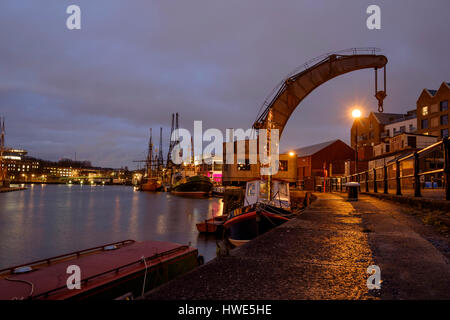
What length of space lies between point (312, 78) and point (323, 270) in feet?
68.8

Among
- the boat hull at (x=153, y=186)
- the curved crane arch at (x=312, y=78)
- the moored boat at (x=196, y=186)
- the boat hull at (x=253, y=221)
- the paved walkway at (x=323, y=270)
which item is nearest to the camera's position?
the paved walkway at (x=323, y=270)

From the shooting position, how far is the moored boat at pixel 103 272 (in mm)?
5609

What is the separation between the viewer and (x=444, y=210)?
629 centimetres

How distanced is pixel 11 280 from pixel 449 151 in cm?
945

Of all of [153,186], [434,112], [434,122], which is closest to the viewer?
[434,122]

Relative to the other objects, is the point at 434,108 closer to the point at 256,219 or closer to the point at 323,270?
the point at 256,219

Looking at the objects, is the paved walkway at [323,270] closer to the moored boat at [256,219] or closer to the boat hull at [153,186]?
the moored boat at [256,219]

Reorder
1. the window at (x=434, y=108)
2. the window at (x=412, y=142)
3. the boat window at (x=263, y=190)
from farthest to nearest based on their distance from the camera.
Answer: the window at (x=434, y=108) → the window at (x=412, y=142) → the boat window at (x=263, y=190)

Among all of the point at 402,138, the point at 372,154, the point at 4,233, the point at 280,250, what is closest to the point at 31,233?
the point at 4,233

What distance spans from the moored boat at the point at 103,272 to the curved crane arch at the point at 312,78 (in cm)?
1521

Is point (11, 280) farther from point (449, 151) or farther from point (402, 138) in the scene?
point (402, 138)

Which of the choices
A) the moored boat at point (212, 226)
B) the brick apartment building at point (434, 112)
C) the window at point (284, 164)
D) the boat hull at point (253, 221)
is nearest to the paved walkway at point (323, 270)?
the boat hull at point (253, 221)

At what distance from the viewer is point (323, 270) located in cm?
304

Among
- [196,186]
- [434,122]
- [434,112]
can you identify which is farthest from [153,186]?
[434,112]
